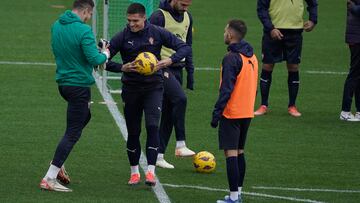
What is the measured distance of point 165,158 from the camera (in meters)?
12.6

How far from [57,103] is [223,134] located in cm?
618

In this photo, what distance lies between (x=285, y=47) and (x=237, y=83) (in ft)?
19.3

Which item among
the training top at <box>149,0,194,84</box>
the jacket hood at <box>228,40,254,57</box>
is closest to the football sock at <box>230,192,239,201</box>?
the jacket hood at <box>228,40,254,57</box>

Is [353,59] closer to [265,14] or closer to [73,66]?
[265,14]

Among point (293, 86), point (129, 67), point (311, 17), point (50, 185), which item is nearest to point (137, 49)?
point (129, 67)

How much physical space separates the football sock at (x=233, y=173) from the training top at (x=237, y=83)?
1.47 feet

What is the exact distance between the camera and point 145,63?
1067 centimetres

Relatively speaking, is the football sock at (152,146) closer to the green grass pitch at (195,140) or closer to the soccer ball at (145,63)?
the green grass pitch at (195,140)

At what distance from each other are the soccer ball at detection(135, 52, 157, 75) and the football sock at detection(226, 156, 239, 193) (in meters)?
1.36

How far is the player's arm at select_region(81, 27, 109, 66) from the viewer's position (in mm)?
10453

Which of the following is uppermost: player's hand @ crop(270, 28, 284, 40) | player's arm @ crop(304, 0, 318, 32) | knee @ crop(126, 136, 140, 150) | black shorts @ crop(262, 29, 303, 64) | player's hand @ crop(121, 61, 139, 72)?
player's hand @ crop(121, 61, 139, 72)

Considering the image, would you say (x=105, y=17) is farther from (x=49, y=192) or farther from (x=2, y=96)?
(x=49, y=192)

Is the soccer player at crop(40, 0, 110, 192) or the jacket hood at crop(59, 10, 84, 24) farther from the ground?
the jacket hood at crop(59, 10, 84, 24)

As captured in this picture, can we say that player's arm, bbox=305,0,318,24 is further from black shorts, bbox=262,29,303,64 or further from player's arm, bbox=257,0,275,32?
player's arm, bbox=257,0,275,32
